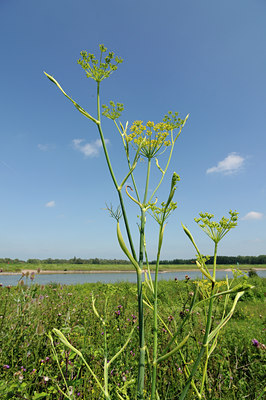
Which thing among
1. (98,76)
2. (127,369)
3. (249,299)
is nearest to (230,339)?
(127,369)

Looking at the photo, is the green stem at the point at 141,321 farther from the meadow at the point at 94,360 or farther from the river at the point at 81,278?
the river at the point at 81,278

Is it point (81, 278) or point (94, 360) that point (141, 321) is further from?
point (81, 278)

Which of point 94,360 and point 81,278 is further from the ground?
point 94,360

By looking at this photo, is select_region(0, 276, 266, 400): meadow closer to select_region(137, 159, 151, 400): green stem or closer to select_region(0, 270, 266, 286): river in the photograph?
select_region(137, 159, 151, 400): green stem

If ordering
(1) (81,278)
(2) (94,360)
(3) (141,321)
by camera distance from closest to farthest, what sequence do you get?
(3) (141,321), (2) (94,360), (1) (81,278)

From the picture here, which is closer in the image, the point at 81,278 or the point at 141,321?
the point at 141,321

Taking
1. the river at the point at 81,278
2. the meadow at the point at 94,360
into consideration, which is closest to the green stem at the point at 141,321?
the meadow at the point at 94,360

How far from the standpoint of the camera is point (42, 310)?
3617 mm

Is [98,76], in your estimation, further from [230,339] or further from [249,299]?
[249,299]

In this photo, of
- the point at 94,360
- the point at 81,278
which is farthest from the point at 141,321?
the point at 81,278

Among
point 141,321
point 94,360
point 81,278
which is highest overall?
point 141,321

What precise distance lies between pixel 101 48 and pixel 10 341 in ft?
9.31

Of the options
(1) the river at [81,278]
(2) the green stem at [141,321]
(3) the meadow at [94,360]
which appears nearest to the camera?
(2) the green stem at [141,321]

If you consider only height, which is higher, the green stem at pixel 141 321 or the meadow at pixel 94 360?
the green stem at pixel 141 321
